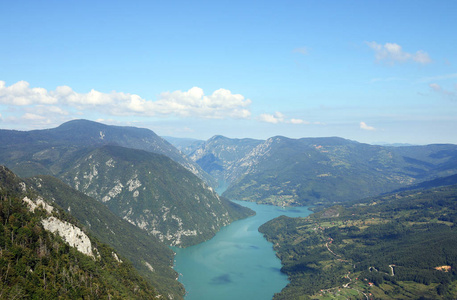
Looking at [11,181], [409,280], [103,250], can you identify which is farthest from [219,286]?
[11,181]

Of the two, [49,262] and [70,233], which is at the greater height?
[70,233]

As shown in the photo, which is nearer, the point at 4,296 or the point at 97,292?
the point at 4,296

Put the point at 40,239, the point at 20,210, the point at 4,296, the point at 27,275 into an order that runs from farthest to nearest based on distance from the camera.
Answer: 1. the point at 20,210
2. the point at 40,239
3. the point at 27,275
4. the point at 4,296

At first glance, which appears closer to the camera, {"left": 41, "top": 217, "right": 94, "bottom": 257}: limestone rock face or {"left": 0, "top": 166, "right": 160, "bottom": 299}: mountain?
{"left": 0, "top": 166, "right": 160, "bottom": 299}: mountain

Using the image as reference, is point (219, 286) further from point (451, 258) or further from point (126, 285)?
point (451, 258)

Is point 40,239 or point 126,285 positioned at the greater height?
point 40,239

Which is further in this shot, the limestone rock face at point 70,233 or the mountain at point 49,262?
the limestone rock face at point 70,233

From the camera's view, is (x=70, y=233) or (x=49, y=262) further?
(x=70, y=233)

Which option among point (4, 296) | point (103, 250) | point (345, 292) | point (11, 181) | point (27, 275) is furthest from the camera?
point (345, 292)
